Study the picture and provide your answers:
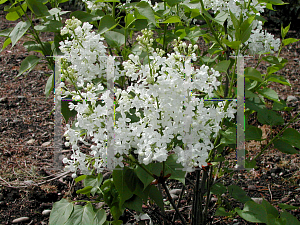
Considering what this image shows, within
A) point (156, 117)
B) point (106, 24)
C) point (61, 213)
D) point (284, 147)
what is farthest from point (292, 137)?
point (61, 213)

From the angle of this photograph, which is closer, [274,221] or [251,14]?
[274,221]

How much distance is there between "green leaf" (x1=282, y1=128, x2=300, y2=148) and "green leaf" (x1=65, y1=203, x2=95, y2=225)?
96 centimetres

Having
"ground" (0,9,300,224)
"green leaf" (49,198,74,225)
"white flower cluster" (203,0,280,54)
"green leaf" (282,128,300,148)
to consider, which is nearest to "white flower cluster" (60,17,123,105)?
"green leaf" (49,198,74,225)

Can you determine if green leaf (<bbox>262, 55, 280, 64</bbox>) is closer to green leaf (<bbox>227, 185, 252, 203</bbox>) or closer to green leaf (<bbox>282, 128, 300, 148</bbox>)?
green leaf (<bbox>282, 128, 300, 148</bbox>)

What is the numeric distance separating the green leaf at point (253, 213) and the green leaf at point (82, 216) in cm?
64

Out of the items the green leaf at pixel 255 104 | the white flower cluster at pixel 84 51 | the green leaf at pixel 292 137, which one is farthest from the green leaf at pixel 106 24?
the green leaf at pixel 292 137

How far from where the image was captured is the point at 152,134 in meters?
0.93

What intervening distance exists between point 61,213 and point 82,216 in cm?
9

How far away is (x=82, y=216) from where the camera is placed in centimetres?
131

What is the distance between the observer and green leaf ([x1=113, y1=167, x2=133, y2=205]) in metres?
1.18

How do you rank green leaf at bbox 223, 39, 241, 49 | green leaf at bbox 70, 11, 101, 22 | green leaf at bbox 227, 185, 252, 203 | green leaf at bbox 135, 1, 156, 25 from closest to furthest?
green leaf at bbox 223, 39, 241, 49 → green leaf at bbox 135, 1, 156, 25 → green leaf at bbox 70, 11, 101, 22 → green leaf at bbox 227, 185, 252, 203

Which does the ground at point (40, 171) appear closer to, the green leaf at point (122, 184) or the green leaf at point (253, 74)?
the green leaf at point (122, 184)

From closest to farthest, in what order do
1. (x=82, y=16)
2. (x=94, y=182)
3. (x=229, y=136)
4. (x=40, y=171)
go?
(x=229, y=136) → (x=94, y=182) → (x=82, y=16) → (x=40, y=171)

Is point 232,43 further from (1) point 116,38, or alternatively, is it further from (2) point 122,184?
(2) point 122,184
